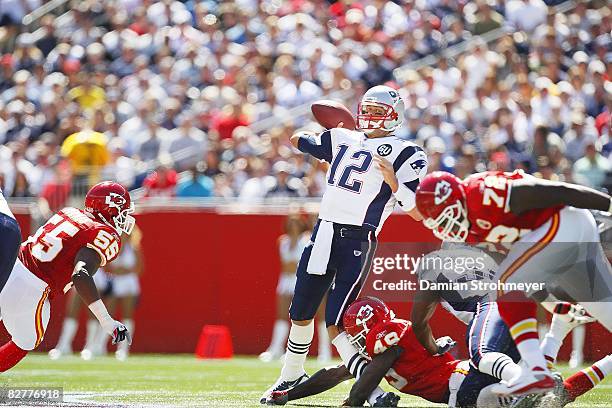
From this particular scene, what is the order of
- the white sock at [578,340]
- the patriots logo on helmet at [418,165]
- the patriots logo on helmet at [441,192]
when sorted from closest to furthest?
the patriots logo on helmet at [441,192] < the patriots logo on helmet at [418,165] < the white sock at [578,340]

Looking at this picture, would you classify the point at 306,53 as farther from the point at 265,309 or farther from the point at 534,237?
the point at 534,237

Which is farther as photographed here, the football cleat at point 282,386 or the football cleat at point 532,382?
the football cleat at point 282,386

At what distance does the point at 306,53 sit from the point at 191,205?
3.45m

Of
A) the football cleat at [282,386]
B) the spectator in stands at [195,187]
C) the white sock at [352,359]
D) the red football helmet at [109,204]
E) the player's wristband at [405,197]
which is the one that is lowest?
the spectator in stands at [195,187]

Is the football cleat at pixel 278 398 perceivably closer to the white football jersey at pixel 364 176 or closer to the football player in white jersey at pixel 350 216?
the football player in white jersey at pixel 350 216

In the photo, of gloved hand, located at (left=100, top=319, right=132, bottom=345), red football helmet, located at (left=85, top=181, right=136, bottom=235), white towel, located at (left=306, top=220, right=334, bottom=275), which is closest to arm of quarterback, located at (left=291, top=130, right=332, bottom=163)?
white towel, located at (left=306, top=220, right=334, bottom=275)

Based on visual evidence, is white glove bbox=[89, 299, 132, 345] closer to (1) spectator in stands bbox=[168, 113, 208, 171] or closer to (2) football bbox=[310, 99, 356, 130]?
(2) football bbox=[310, 99, 356, 130]

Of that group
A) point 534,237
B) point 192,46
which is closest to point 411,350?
point 534,237

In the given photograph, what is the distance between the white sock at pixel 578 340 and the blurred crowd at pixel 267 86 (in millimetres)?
1447

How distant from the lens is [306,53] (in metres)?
15.2

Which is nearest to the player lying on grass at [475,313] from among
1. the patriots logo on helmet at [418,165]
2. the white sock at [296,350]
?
the patriots logo on helmet at [418,165]

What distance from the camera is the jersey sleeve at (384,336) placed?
655cm

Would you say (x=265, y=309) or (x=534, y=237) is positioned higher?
(x=534, y=237)

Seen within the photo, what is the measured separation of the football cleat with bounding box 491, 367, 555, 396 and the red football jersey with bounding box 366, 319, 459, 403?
0.87m
